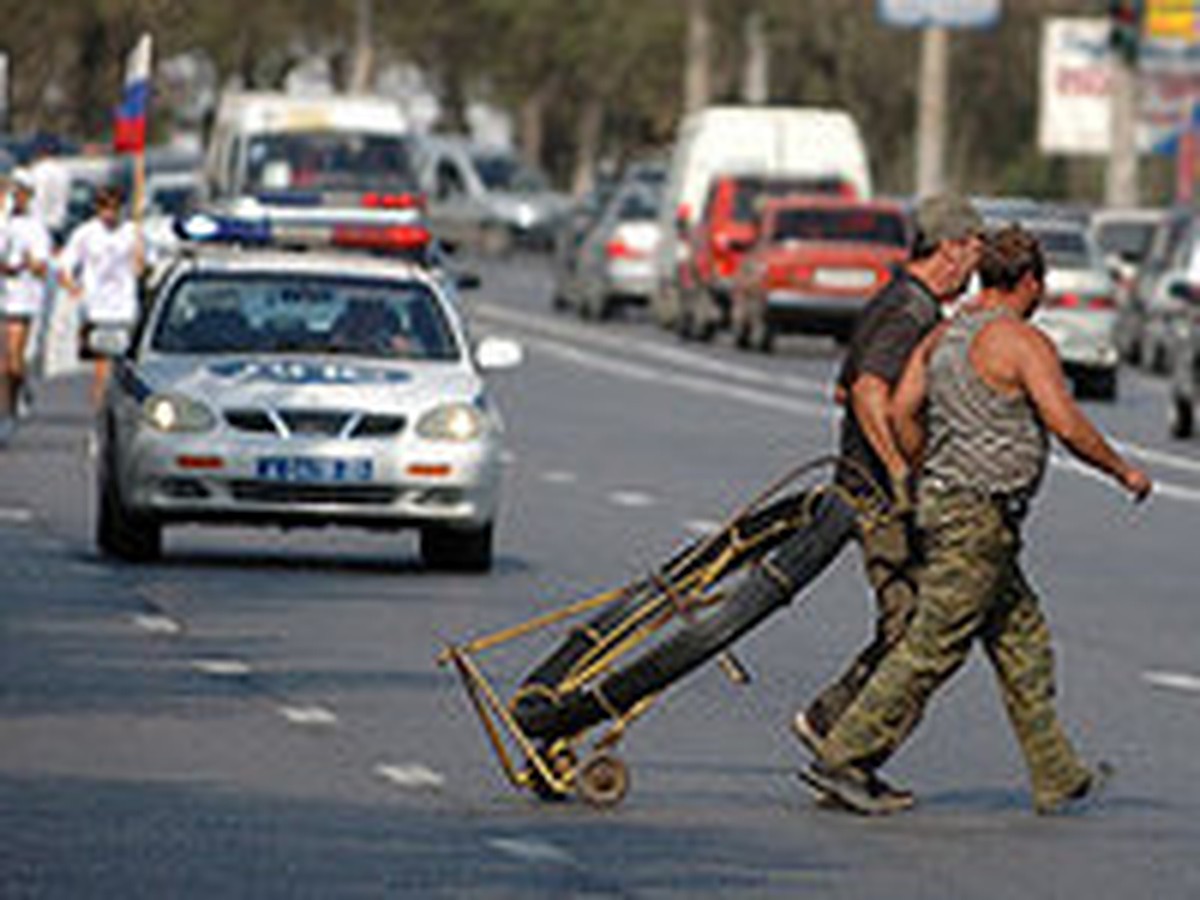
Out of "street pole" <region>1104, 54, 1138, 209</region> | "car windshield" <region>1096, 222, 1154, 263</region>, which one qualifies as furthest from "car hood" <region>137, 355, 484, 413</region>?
"street pole" <region>1104, 54, 1138, 209</region>

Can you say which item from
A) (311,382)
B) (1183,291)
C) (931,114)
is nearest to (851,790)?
(311,382)

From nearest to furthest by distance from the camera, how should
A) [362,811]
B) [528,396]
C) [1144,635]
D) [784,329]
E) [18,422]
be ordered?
[362,811]
[1144,635]
[18,422]
[528,396]
[784,329]

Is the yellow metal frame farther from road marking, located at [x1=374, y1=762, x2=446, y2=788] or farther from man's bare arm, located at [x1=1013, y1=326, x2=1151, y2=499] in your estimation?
man's bare arm, located at [x1=1013, y1=326, x2=1151, y2=499]

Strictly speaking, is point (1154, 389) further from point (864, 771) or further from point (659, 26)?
point (659, 26)

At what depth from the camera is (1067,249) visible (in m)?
46.7

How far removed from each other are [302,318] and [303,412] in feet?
4.01

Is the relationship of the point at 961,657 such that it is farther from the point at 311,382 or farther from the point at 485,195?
the point at 485,195

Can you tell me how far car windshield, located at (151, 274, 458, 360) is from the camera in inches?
911

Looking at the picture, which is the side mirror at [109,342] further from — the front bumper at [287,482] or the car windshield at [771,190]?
the car windshield at [771,190]

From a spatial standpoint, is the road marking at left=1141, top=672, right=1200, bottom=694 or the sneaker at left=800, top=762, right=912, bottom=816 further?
the road marking at left=1141, top=672, right=1200, bottom=694

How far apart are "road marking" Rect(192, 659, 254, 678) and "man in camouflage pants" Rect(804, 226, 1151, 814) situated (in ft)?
13.5

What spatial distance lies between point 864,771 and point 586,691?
0.76 meters

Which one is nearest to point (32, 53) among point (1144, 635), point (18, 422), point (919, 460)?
point (18, 422)

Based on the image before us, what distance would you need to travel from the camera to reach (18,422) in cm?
3506
